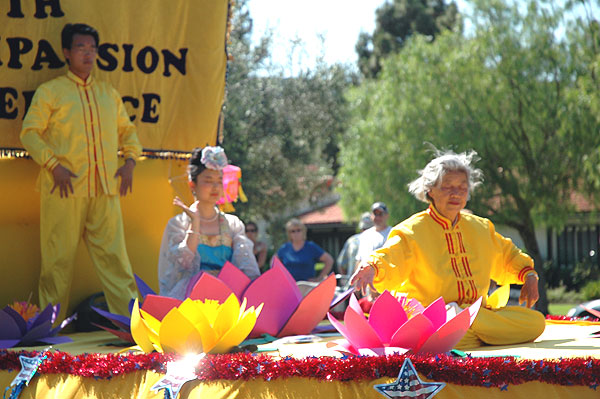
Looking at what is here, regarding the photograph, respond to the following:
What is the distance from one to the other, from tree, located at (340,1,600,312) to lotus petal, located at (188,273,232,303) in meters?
12.0

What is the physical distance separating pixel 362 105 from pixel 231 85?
362cm

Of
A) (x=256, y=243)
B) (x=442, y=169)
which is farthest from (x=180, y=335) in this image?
(x=256, y=243)

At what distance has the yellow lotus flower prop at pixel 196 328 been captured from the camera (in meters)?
3.60

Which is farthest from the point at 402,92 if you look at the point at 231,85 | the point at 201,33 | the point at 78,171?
the point at 78,171

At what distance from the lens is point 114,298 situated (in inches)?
221

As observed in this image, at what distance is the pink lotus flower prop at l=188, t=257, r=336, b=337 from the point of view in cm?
467

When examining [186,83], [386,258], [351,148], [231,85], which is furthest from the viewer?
[351,148]

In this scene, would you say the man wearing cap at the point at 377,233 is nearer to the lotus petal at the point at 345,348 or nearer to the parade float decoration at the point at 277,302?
the parade float decoration at the point at 277,302

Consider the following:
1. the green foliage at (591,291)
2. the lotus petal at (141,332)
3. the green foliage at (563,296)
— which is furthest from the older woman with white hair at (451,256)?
the green foliage at (563,296)

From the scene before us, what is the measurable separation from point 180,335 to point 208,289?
→ 753mm

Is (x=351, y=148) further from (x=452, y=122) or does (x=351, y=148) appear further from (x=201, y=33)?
(x=201, y=33)

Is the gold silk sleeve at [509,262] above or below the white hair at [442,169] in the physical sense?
below

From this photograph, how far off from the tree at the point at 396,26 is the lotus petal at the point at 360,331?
3115 cm

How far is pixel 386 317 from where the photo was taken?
12.0ft
